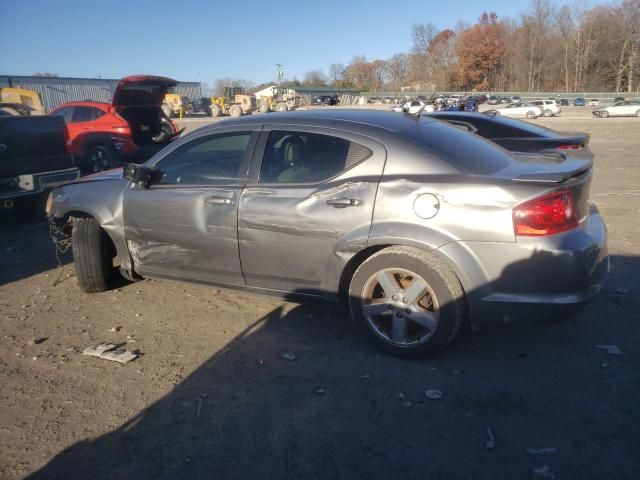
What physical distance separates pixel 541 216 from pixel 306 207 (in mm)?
1539

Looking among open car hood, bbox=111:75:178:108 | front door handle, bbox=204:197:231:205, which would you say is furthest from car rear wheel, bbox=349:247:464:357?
open car hood, bbox=111:75:178:108

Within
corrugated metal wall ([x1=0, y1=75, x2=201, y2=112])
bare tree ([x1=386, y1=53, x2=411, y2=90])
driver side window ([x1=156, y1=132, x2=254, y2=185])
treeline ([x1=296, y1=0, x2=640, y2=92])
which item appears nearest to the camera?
driver side window ([x1=156, y1=132, x2=254, y2=185])

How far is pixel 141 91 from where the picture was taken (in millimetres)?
11430

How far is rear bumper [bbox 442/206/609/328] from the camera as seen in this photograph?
3027mm

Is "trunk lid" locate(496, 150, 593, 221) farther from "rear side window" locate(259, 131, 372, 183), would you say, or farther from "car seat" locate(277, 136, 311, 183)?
"car seat" locate(277, 136, 311, 183)

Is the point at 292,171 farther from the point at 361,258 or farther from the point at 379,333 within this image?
the point at 379,333

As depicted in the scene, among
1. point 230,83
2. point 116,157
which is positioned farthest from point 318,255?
point 230,83

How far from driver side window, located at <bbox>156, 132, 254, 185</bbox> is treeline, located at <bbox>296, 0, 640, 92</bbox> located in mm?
89061

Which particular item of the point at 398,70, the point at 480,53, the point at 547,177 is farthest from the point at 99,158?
the point at 398,70

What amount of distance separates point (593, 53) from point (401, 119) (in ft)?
308

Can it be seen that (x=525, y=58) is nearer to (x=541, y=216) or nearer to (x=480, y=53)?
(x=480, y=53)

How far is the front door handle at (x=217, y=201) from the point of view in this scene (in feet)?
12.8

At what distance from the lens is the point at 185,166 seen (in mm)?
4285

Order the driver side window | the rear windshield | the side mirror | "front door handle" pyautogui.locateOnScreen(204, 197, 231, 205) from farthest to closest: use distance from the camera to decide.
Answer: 1. the side mirror
2. the driver side window
3. "front door handle" pyautogui.locateOnScreen(204, 197, 231, 205)
4. the rear windshield
